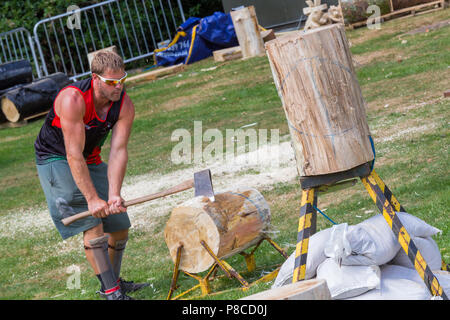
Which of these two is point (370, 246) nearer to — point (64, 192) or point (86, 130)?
point (86, 130)

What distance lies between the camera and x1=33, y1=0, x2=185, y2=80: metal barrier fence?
16.8 metres

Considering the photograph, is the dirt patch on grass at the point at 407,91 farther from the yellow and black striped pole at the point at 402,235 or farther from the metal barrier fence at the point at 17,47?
the metal barrier fence at the point at 17,47

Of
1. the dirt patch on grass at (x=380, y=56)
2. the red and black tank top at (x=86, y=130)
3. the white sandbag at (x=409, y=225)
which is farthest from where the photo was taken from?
the dirt patch on grass at (x=380, y=56)

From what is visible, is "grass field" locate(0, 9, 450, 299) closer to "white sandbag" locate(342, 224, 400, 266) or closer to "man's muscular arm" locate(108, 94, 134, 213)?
"white sandbag" locate(342, 224, 400, 266)

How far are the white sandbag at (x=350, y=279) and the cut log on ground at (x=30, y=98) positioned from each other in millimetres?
11269

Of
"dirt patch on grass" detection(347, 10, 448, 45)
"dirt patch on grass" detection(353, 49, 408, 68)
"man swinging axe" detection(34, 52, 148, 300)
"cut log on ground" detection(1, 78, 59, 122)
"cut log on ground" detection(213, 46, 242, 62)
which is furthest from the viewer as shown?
"cut log on ground" detection(213, 46, 242, 62)

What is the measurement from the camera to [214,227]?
16.7 feet

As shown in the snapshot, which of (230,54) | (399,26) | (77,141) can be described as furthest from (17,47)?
(77,141)

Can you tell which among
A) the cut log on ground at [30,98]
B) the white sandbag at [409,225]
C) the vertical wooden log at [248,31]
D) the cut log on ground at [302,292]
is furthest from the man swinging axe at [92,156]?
the cut log on ground at [30,98]

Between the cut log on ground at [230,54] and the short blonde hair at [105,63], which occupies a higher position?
the short blonde hair at [105,63]

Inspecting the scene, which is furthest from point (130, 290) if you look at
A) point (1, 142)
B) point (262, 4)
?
point (262, 4)

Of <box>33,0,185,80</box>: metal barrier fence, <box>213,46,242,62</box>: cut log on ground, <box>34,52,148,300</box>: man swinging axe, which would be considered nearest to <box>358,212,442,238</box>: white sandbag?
<box>34,52,148,300</box>: man swinging axe

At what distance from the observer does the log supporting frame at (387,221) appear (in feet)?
11.9
